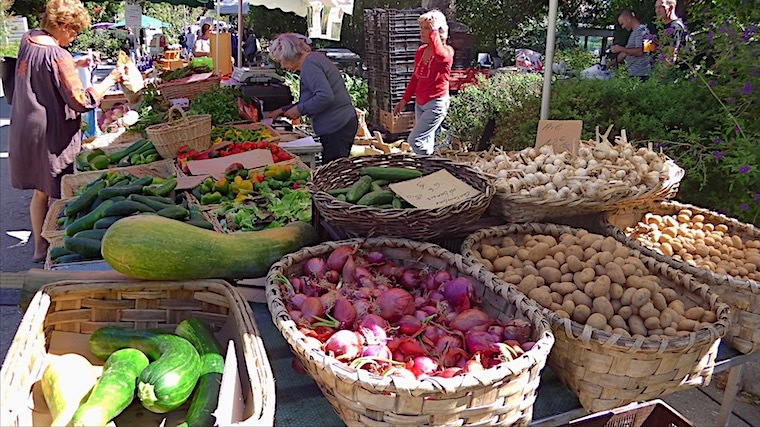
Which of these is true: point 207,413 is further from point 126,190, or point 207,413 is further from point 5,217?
point 5,217

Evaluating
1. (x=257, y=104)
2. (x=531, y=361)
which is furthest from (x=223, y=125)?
(x=531, y=361)

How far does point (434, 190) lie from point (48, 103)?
3180mm

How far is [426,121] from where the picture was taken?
242 inches

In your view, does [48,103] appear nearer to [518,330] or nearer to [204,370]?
[204,370]

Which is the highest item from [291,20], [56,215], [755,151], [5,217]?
[291,20]

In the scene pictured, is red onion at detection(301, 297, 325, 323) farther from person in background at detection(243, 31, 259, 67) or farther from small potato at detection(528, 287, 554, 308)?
person in background at detection(243, 31, 259, 67)

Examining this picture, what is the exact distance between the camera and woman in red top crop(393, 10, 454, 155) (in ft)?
18.8

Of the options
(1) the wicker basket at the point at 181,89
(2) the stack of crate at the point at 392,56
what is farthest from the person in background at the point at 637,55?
(1) the wicker basket at the point at 181,89

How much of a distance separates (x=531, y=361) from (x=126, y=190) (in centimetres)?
229

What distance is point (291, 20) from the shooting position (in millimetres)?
14906

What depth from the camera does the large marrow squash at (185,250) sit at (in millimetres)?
1647

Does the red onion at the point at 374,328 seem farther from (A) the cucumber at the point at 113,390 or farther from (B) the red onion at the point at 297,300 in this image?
Answer: (A) the cucumber at the point at 113,390

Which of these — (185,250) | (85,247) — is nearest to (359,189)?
(185,250)

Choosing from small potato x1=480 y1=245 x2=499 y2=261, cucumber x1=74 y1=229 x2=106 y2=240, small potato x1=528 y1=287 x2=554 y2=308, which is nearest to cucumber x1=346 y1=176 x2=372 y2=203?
small potato x1=480 y1=245 x2=499 y2=261
